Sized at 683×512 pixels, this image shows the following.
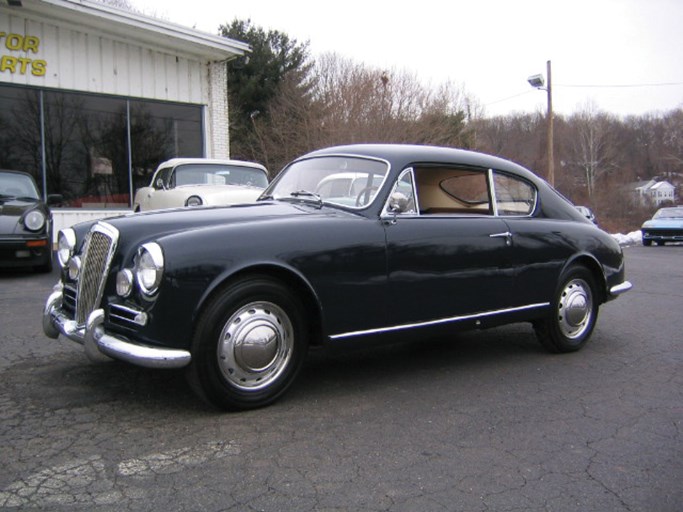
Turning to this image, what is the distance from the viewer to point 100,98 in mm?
13344

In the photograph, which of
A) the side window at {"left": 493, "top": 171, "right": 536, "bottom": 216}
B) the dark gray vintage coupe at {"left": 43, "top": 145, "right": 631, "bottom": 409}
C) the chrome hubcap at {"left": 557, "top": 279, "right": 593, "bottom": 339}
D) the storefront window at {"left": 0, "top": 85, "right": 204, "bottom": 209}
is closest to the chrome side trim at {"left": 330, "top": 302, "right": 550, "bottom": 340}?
the dark gray vintage coupe at {"left": 43, "top": 145, "right": 631, "bottom": 409}

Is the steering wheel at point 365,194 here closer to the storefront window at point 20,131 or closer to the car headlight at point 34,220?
the car headlight at point 34,220

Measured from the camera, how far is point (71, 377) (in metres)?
3.98

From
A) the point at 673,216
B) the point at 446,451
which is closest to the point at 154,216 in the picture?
the point at 446,451

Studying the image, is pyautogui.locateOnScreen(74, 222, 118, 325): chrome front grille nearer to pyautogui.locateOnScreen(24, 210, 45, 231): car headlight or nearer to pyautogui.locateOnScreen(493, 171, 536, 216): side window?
pyautogui.locateOnScreen(493, 171, 536, 216): side window

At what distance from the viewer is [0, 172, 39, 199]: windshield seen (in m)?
9.29

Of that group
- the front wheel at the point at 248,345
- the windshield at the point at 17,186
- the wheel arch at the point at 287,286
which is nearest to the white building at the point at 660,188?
the windshield at the point at 17,186

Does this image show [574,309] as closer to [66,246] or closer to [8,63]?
[66,246]

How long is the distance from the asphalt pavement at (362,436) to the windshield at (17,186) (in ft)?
17.4

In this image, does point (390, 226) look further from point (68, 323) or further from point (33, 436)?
point (33, 436)

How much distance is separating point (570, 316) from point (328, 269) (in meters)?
2.38

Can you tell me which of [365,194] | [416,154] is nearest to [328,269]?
[365,194]

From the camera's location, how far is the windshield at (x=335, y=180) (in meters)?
4.10

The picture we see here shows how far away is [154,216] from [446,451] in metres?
2.12
